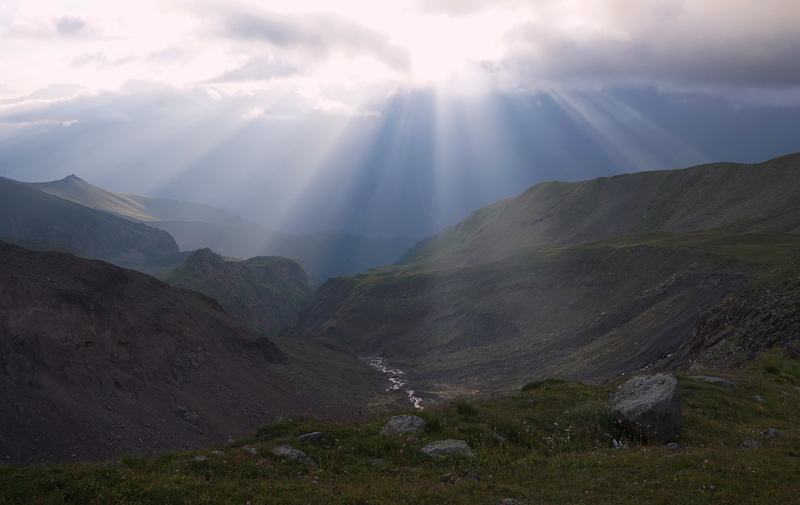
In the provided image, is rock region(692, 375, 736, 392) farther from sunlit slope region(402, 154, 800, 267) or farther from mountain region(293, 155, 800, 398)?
sunlit slope region(402, 154, 800, 267)

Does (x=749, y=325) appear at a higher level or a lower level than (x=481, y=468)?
higher

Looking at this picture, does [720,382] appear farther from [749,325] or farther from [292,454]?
[292,454]

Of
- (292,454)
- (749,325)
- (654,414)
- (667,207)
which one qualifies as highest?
(667,207)

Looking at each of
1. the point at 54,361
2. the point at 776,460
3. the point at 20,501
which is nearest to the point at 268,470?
the point at 20,501

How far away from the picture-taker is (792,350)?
32375 mm

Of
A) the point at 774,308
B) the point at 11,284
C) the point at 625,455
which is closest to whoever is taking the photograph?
the point at 625,455

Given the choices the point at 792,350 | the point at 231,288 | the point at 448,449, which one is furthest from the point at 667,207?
the point at 448,449

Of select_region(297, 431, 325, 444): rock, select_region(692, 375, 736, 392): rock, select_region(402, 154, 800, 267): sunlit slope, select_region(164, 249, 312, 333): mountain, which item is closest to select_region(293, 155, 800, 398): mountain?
select_region(402, 154, 800, 267): sunlit slope

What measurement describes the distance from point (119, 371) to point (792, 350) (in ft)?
155

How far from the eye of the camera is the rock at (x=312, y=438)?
17.3 metres

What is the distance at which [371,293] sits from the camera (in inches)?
5684

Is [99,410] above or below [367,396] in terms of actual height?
above

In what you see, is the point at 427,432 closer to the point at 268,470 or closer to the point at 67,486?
the point at 268,470

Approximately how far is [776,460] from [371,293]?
425 feet
